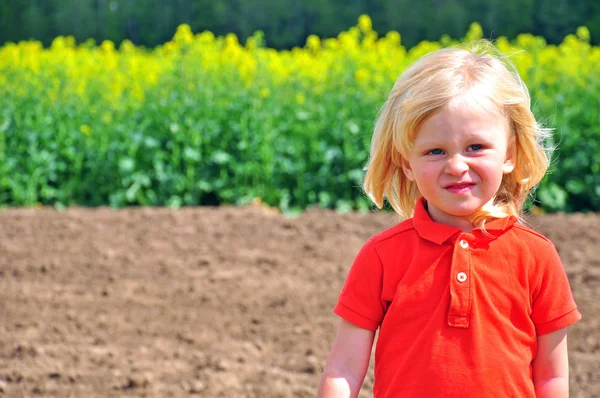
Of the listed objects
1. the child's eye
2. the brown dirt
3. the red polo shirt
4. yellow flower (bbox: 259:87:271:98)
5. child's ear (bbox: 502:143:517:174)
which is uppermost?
the child's eye

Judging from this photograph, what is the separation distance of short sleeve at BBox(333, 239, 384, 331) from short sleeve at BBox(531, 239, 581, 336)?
299 mm

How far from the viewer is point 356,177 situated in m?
6.11

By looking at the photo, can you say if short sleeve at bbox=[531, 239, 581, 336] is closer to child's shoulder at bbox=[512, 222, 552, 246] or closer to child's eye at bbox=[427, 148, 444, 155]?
child's shoulder at bbox=[512, 222, 552, 246]

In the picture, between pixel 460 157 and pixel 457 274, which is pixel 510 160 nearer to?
pixel 460 157

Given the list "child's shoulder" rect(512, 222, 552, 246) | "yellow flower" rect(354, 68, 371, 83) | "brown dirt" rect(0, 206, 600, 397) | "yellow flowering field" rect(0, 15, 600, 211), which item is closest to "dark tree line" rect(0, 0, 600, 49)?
"yellow flowering field" rect(0, 15, 600, 211)

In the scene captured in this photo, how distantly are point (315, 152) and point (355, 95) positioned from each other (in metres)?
0.57

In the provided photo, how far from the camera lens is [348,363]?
1772 mm

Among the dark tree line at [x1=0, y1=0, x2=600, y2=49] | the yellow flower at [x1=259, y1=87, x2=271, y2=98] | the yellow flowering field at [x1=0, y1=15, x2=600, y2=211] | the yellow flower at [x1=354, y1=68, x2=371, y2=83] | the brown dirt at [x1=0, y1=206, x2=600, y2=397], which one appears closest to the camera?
the brown dirt at [x1=0, y1=206, x2=600, y2=397]

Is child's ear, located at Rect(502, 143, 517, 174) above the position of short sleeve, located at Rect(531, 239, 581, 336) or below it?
above

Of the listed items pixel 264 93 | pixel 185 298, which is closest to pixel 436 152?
pixel 185 298

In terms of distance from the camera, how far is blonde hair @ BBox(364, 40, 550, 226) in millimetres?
1712

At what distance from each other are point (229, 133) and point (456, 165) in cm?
468

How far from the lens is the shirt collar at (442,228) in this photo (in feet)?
5.68

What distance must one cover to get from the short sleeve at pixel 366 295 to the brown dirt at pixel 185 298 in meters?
1.68
